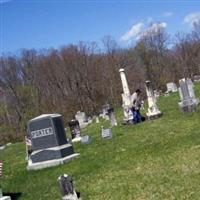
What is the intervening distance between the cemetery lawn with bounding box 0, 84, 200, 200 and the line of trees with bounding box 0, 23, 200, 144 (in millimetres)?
41485

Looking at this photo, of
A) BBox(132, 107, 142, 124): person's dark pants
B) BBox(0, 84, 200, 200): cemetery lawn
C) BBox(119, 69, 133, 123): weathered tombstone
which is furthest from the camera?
BBox(119, 69, 133, 123): weathered tombstone

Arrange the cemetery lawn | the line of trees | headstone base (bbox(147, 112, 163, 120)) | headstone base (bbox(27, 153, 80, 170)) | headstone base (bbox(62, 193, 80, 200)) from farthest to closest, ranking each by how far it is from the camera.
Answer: the line of trees → headstone base (bbox(147, 112, 163, 120)) → headstone base (bbox(27, 153, 80, 170)) → headstone base (bbox(62, 193, 80, 200)) → the cemetery lawn

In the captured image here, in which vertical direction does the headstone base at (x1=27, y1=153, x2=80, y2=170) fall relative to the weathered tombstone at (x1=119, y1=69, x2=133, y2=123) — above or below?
below

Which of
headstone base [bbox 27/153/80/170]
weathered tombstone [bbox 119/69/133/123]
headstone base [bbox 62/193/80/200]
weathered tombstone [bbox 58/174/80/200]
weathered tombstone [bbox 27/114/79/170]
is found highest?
weathered tombstone [bbox 119/69/133/123]

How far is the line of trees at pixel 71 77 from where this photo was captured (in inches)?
2515

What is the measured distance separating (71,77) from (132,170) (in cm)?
5404

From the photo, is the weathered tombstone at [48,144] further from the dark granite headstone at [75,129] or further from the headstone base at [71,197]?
the headstone base at [71,197]

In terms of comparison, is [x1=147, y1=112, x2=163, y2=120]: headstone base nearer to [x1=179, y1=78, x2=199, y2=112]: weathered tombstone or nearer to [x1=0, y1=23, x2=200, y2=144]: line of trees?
[x1=179, y1=78, x2=199, y2=112]: weathered tombstone

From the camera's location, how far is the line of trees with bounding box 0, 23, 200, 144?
6388cm

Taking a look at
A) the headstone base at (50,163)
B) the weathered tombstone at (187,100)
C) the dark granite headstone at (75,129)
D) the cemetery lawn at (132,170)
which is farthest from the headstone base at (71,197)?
the dark granite headstone at (75,129)

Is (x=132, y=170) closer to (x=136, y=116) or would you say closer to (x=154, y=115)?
(x=154, y=115)

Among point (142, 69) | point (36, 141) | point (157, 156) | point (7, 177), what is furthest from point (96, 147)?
point (142, 69)

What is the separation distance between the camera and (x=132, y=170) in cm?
1229

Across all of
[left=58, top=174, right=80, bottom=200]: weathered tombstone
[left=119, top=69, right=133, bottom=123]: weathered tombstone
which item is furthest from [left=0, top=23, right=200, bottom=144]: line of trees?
[left=58, top=174, right=80, bottom=200]: weathered tombstone
